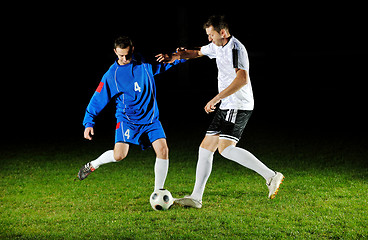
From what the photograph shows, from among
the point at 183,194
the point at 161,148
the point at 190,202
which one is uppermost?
the point at 161,148

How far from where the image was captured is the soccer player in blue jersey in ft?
17.1

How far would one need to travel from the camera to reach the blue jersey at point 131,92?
5.21 meters

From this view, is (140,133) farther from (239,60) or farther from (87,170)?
(239,60)

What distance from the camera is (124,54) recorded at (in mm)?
5172

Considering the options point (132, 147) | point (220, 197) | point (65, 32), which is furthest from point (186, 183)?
point (65, 32)

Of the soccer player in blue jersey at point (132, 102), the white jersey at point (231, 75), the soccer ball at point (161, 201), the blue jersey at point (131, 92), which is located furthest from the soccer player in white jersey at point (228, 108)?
the blue jersey at point (131, 92)

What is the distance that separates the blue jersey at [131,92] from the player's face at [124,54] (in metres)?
0.04

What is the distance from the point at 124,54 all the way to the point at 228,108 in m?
1.20

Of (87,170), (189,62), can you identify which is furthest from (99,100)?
(189,62)

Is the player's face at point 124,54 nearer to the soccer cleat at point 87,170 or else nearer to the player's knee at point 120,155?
the player's knee at point 120,155

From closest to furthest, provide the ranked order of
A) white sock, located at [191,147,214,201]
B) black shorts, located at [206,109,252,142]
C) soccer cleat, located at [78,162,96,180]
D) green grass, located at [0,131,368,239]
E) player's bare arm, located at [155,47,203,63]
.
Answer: green grass, located at [0,131,368,239] < black shorts, located at [206,109,252,142] < white sock, located at [191,147,214,201] < player's bare arm, located at [155,47,203,63] < soccer cleat, located at [78,162,96,180]

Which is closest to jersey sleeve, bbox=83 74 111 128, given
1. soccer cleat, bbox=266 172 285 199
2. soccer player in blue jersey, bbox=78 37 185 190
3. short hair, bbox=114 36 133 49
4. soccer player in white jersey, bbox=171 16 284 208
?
soccer player in blue jersey, bbox=78 37 185 190

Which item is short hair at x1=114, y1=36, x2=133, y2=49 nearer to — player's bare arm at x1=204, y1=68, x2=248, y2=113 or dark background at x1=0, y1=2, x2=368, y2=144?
player's bare arm at x1=204, y1=68, x2=248, y2=113

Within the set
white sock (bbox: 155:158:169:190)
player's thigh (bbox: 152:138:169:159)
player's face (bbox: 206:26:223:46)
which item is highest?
player's face (bbox: 206:26:223:46)
